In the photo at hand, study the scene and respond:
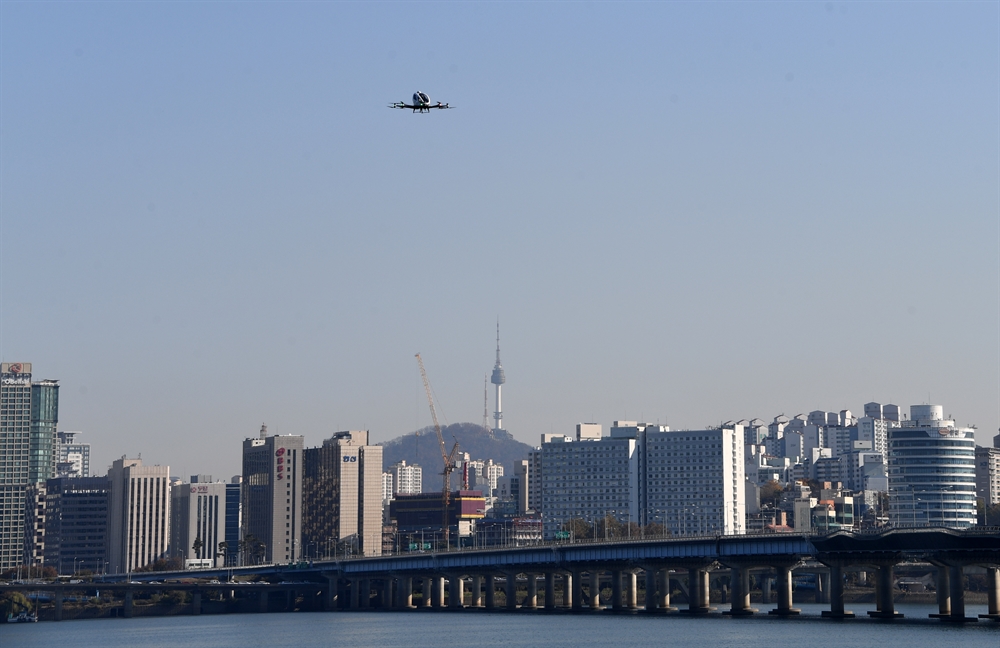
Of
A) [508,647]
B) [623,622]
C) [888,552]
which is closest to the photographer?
[508,647]

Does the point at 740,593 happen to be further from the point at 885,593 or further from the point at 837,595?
the point at 885,593

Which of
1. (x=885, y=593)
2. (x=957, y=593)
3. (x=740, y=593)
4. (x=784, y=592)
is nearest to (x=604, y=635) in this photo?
(x=885, y=593)

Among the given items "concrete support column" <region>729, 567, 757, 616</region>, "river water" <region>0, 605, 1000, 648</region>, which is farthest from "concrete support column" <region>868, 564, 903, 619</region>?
"concrete support column" <region>729, 567, 757, 616</region>

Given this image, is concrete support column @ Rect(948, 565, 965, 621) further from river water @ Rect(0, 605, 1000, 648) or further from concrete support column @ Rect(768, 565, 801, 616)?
concrete support column @ Rect(768, 565, 801, 616)

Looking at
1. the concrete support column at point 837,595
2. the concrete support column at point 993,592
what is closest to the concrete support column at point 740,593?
the concrete support column at point 837,595

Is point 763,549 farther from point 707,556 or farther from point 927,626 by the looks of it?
point 927,626

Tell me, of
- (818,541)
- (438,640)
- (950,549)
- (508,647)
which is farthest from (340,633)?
(950,549)
